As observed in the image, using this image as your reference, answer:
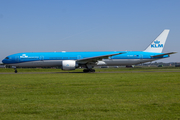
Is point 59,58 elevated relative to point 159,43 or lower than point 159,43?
lower

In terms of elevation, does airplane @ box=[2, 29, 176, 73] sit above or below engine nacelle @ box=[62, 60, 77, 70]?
above

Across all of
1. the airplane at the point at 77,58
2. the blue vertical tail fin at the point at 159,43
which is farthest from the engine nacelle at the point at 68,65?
the blue vertical tail fin at the point at 159,43

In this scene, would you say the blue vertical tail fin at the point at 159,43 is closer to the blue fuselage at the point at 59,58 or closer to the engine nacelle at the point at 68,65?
the blue fuselage at the point at 59,58

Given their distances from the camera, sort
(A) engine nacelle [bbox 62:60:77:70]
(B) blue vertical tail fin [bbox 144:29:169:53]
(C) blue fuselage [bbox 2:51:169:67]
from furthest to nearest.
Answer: (B) blue vertical tail fin [bbox 144:29:169:53]
(C) blue fuselage [bbox 2:51:169:67]
(A) engine nacelle [bbox 62:60:77:70]

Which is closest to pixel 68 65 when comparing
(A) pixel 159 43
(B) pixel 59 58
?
(B) pixel 59 58

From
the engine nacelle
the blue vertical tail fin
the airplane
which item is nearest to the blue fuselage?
the airplane

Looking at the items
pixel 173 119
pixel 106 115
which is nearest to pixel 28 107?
pixel 106 115

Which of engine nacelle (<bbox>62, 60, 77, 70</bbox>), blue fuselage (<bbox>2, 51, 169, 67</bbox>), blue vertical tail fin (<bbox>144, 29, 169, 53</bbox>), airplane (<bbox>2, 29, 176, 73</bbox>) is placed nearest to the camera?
engine nacelle (<bbox>62, 60, 77, 70</bbox>)

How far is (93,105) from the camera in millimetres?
6391

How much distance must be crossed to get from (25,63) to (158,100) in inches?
1059

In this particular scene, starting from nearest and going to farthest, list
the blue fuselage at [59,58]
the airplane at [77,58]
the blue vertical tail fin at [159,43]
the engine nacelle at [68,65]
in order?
1. the engine nacelle at [68,65]
2. the airplane at [77,58]
3. the blue fuselage at [59,58]
4. the blue vertical tail fin at [159,43]

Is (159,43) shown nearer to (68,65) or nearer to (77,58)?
(77,58)

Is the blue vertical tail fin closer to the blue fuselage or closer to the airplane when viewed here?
the airplane

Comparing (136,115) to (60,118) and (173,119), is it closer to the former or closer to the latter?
(173,119)
